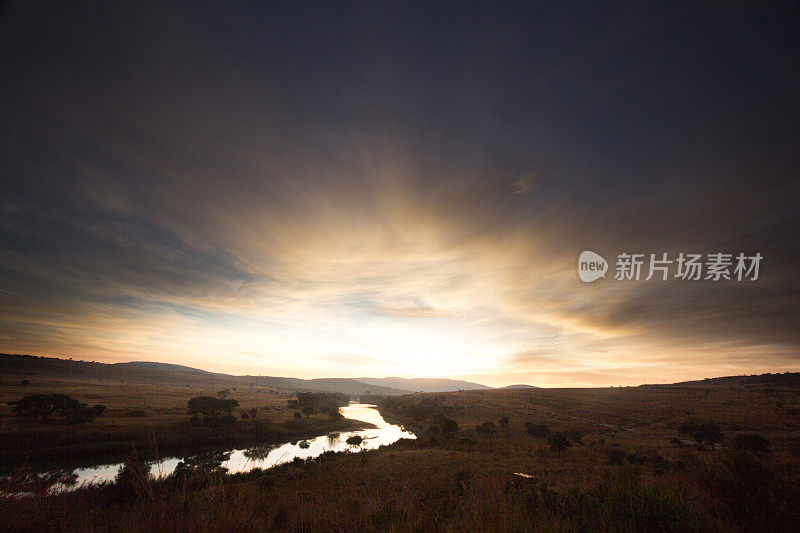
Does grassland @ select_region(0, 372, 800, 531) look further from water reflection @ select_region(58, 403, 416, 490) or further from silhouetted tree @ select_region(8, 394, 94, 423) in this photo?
water reflection @ select_region(58, 403, 416, 490)

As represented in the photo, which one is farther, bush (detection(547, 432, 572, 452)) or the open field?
the open field

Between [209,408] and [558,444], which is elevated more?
[558,444]

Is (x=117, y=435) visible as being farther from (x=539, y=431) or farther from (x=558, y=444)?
(x=539, y=431)

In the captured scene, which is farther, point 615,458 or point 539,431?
point 539,431

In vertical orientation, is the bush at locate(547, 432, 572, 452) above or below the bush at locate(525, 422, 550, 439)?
above

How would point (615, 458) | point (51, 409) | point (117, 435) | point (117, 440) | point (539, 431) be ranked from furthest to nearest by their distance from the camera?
point (51, 409) → point (539, 431) → point (117, 435) → point (117, 440) → point (615, 458)

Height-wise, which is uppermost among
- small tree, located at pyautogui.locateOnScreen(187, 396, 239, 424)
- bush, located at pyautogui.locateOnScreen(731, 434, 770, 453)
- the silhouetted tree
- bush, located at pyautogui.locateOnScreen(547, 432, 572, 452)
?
bush, located at pyautogui.locateOnScreen(731, 434, 770, 453)

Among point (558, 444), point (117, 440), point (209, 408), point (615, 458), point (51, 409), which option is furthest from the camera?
point (209, 408)

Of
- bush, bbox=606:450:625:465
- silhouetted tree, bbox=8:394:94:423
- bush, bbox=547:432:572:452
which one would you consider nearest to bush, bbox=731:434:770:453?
bush, bbox=606:450:625:465

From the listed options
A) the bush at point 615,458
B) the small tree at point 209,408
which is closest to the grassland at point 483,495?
the bush at point 615,458

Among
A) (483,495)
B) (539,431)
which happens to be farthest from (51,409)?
(539,431)

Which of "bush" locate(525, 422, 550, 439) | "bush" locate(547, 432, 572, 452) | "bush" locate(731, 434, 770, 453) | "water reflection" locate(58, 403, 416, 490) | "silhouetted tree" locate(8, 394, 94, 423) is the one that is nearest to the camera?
"bush" locate(731, 434, 770, 453)

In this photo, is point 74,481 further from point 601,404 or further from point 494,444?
point 601,404

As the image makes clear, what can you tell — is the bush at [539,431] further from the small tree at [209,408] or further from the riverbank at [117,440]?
the small tree at [209,408]
